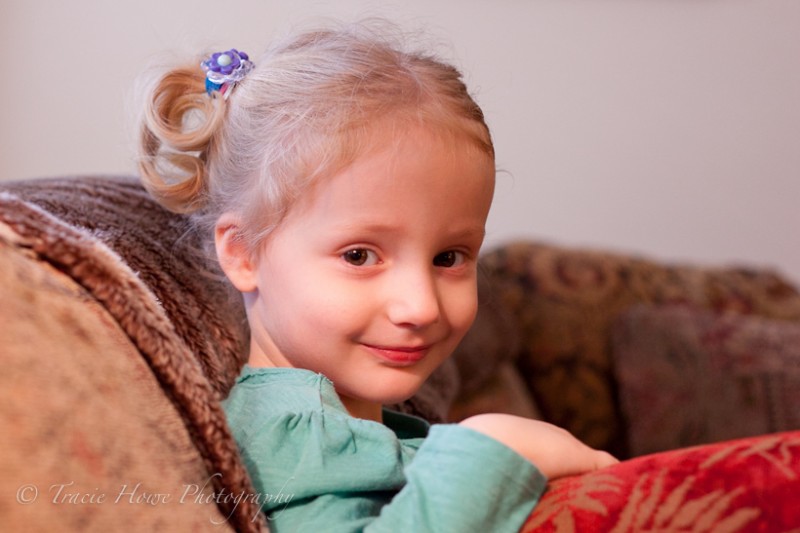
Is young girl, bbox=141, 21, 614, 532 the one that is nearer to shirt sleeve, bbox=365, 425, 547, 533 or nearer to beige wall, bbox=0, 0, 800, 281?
shirt sleeve, bbox=365, 425, 547, 533

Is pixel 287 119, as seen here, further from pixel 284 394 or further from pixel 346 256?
pixel 284 394

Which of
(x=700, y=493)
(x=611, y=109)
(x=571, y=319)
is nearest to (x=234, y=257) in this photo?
(x=700, y=493)

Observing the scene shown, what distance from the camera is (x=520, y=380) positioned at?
2.69 meters

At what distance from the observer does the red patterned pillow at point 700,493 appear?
0.67m

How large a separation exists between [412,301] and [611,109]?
237cm

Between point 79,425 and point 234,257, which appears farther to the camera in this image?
point 234,257

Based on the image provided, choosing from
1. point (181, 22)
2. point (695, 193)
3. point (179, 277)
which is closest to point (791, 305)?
point (695, 193)

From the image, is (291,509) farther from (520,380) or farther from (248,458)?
(520,380)

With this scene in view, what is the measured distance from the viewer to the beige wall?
240 cm

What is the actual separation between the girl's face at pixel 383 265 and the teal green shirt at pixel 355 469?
54mm

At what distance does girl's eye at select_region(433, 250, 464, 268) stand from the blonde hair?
0.43ft

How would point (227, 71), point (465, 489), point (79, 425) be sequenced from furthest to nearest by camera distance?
point (227, 71) → point (465, 489) → point (79, 425)

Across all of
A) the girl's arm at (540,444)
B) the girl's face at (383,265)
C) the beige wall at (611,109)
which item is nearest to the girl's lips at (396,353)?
the girl's face at (383,265)

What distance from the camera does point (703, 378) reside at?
261 cm
